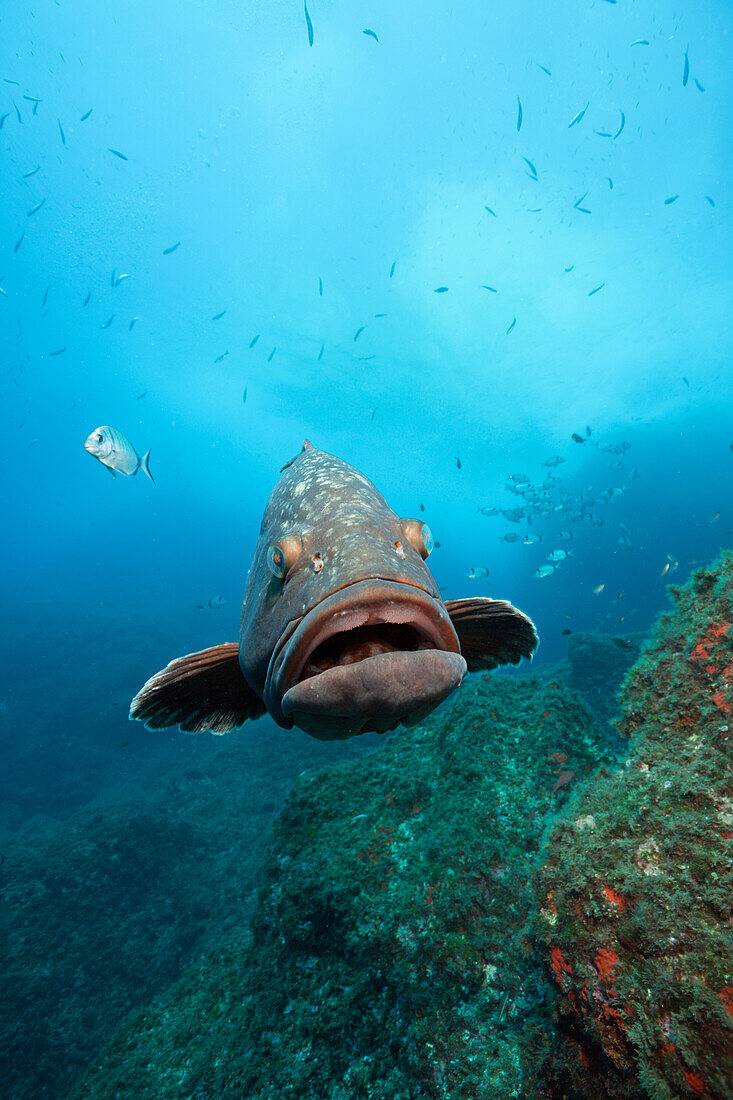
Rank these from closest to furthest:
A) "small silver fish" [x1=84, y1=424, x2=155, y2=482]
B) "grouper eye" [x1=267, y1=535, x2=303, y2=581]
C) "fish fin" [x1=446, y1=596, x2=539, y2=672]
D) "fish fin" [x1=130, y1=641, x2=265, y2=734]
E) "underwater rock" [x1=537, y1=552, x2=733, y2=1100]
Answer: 1. "underwater rock" [x1=537, y1=552, x2=733, y2=1100]
2. "grouper eye" [x1=267, y1=535, x2=303, y2=581]
3. "fish fin" [x1=130, y1=641, x2=265, y2=734]
4. "fish fin" [x1=446, y1=596, x2=539, y2=672]
5. "small silver fish" [x1=84, y1=424, x2=155, y2=482]

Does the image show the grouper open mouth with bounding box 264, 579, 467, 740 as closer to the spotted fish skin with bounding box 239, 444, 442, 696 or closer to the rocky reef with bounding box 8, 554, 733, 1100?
the spotted fish skin with bounding box 239, 444, 442, 696

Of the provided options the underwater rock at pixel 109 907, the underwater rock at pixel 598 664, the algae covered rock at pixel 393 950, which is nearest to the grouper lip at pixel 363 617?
the algae covered rock at pixel 393 950

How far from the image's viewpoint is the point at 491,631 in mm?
3477

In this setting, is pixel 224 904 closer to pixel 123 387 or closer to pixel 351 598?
pixel 351 598

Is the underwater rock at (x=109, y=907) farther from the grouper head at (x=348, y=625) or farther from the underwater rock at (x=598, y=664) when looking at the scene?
the underwater rock at (x=598, y=664)

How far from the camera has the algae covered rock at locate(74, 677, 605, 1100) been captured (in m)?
3.33

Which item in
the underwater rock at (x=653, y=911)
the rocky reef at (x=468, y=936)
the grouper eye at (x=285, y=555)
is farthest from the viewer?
the grouper eye at (x=285, y=555)

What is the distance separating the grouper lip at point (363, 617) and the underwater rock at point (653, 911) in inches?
55.1

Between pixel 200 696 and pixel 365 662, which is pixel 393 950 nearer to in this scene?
pixel 200 696

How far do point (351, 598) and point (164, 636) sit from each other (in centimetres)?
3779

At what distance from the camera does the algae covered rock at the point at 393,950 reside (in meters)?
3.33

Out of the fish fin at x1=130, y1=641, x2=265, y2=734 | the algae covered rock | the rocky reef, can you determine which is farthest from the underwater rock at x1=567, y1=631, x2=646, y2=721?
the fish fin at x1=130, y1=641, x2=265, y2=734

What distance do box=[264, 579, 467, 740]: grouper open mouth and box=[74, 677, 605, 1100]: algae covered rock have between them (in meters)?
1.93

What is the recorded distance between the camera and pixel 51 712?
21.2 meters
